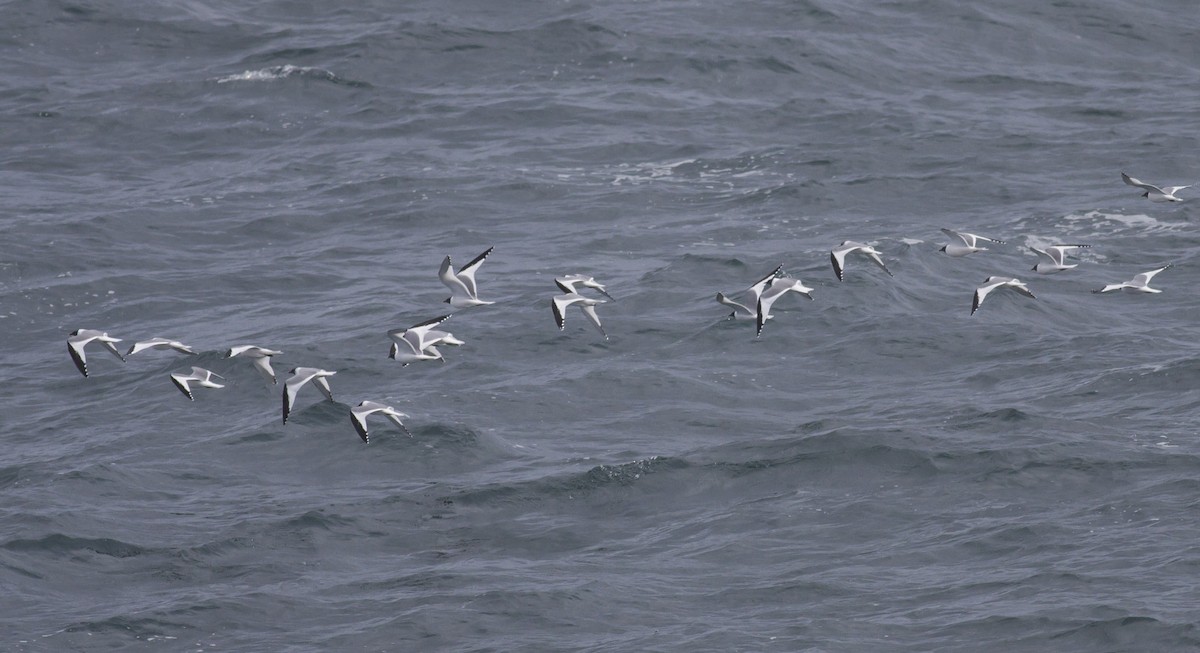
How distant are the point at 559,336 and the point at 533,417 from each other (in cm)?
413

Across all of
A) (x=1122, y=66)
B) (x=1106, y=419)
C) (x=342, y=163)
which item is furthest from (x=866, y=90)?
(x=1106, y=419)

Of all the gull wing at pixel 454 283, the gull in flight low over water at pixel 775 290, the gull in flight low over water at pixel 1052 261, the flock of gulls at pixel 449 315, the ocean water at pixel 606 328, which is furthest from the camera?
the gull in flight low over water at pixel 1052 261

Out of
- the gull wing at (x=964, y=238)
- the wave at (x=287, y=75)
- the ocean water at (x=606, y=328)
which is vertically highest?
the gull wing at (x=964, y=238)

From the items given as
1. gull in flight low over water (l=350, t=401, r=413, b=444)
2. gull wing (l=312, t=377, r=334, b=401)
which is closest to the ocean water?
gull in flight low over water (l=350, t=401, r=413, b=444)

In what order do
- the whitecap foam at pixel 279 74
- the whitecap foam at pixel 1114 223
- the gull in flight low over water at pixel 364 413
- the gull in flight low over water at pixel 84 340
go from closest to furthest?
the gull in flight low over water at pixel 364 413
the gull in flight low over water at pixel 84 340
the whitecap foam at pixel 1114 223
the whitecap foam at pixel 279 74

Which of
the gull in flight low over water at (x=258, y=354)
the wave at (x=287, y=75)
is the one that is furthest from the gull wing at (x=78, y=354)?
the wave at (x=287, y=75)

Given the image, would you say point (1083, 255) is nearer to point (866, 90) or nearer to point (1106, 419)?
point (1106, 419)

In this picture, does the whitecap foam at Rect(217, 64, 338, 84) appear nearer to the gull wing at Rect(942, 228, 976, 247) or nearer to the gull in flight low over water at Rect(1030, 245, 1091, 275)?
the gull wing at Rect(942, 228, 976, 247)

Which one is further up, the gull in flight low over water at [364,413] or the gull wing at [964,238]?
the gull wing at [964,238]

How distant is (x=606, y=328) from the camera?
41.1m

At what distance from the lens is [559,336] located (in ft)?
135

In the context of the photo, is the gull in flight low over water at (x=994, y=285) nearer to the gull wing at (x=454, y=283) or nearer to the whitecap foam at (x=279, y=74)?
the gull wing at (x=454, y=283)

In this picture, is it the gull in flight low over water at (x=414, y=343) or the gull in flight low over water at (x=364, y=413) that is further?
the gull in flight low over water at (x=414, y=343)

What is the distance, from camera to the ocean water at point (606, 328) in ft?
100
